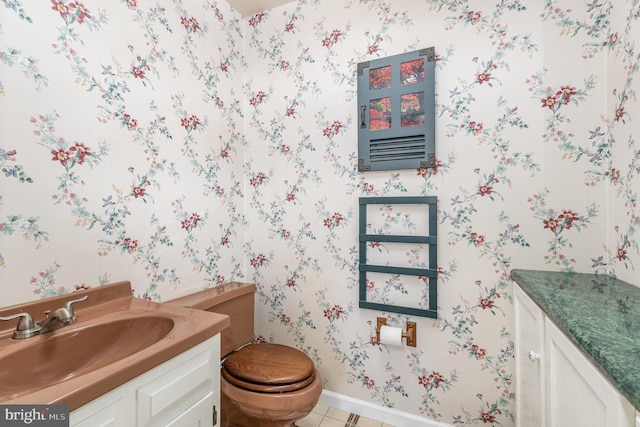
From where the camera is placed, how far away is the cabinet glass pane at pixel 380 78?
1464 mm

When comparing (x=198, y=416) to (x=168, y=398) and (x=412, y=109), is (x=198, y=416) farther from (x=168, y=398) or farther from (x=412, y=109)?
(x=412, y=109)

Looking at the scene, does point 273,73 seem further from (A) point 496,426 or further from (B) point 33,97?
(A) point 496,426

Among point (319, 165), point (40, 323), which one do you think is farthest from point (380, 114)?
point (40, 323)

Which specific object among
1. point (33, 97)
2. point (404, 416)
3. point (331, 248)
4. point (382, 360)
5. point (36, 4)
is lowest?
point (404, 416)

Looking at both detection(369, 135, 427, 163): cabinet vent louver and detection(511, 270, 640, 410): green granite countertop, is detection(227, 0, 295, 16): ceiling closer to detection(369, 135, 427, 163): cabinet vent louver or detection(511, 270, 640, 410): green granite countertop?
detection(369, 135, 427, 163): cabinet vent louver

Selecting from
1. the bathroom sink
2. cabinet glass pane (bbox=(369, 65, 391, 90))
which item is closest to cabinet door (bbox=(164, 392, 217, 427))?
the bathroom sink

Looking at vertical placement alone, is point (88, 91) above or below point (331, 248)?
above

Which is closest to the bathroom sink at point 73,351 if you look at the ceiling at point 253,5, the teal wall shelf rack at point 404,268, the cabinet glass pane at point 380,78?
the teal wall shelf rack at point 404,268

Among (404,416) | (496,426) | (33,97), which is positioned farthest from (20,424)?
(496,426)

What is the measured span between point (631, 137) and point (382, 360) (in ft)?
4.56

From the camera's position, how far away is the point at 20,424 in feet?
1.76

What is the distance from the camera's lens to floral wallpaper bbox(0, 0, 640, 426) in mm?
990

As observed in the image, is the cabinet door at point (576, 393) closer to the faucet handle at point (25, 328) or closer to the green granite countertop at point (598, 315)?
the green granite countertop at point (598, 315)

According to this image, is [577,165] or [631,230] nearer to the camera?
[631,230]
